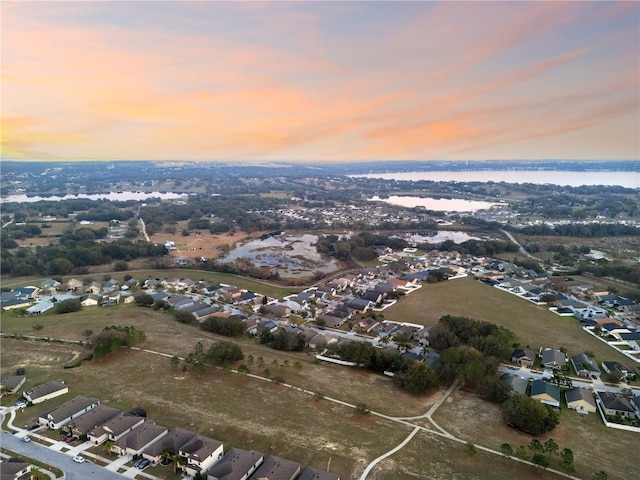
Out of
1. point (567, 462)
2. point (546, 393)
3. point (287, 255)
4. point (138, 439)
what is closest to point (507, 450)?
point (567, 462)

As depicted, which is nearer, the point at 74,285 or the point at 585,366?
the point at 585,366

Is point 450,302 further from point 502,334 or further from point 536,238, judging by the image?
point 536,238

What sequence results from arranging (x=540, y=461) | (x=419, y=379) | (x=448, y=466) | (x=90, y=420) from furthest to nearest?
(x=419, y=379) < (x=90, y=420) < (x=448, y=466) < (x=540, y=461)

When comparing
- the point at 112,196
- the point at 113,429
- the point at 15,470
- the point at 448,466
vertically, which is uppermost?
the point at 112,196

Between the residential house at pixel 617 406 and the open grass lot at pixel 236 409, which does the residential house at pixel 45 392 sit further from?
the residential house at pixel 617 406

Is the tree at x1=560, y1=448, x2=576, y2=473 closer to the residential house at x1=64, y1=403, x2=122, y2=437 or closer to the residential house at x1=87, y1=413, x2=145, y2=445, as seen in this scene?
the residential house at x1=87, y1=413, x2=145, y2=445

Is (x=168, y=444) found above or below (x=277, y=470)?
below

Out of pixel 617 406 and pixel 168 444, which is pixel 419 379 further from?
pixel 168 444
